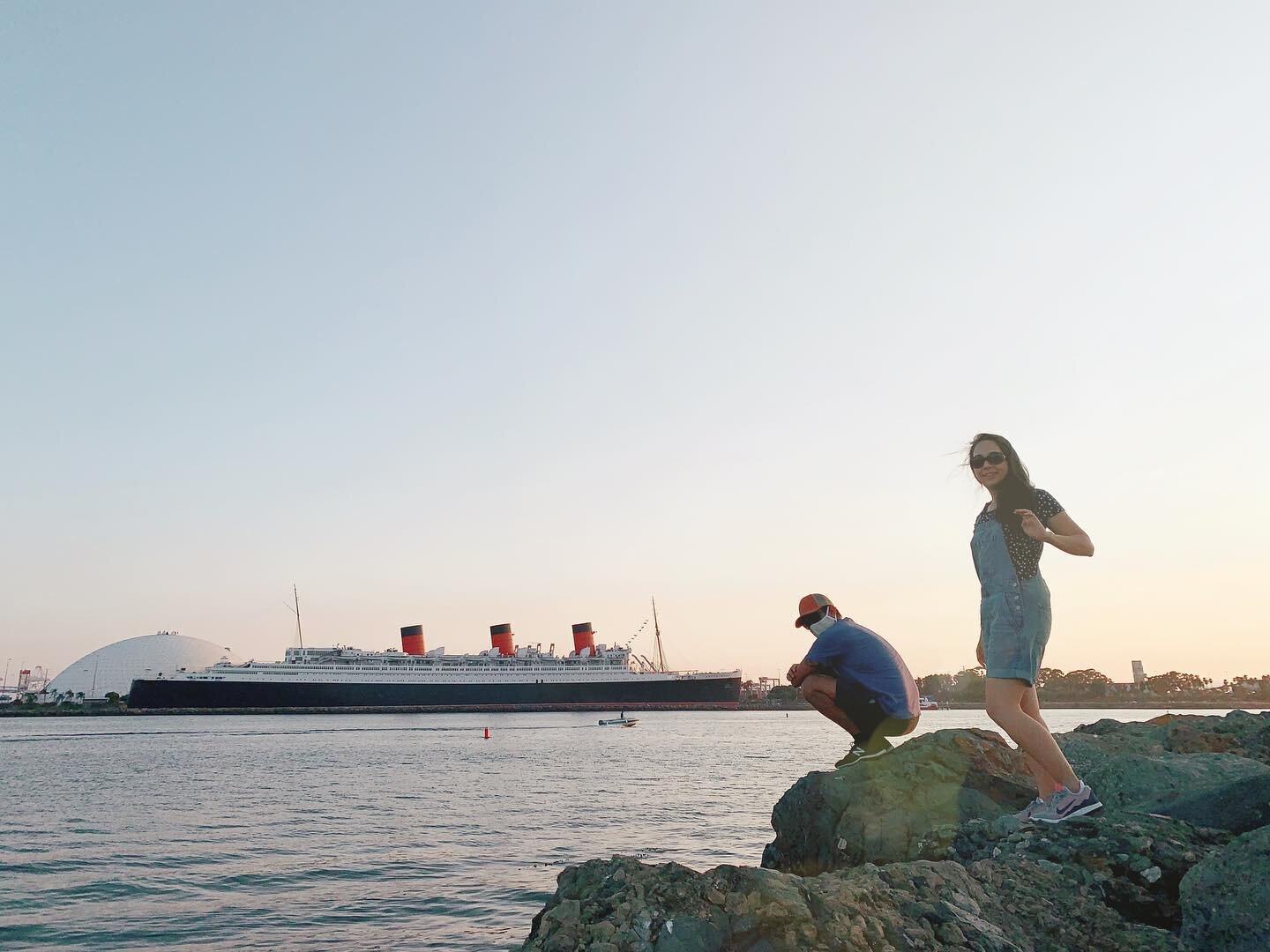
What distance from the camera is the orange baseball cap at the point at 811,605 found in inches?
209

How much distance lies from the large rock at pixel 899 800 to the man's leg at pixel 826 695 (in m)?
0.33

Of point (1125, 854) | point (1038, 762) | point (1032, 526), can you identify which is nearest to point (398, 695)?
point (1038, 762)

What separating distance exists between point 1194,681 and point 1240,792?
153 m

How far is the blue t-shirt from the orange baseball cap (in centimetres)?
27

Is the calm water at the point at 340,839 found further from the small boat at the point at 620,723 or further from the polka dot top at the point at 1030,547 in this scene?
the small boat at the point at 620,723

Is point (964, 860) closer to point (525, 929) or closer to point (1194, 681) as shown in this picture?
point (525, 929)

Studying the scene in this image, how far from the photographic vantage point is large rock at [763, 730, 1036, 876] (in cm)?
475

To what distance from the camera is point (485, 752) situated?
27.5 m

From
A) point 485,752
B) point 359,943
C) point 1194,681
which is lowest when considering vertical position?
point 1194,681

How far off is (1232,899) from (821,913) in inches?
48.3

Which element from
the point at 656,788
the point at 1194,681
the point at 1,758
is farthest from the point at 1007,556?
the point at 1194,681

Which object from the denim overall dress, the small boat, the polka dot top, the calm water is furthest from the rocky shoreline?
the small boat

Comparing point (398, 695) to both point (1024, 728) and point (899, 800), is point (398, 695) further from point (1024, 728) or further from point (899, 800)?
point (1024, 728)

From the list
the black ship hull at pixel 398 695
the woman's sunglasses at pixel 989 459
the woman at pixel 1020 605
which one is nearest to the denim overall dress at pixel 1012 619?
the woman at pixel 1020 605
